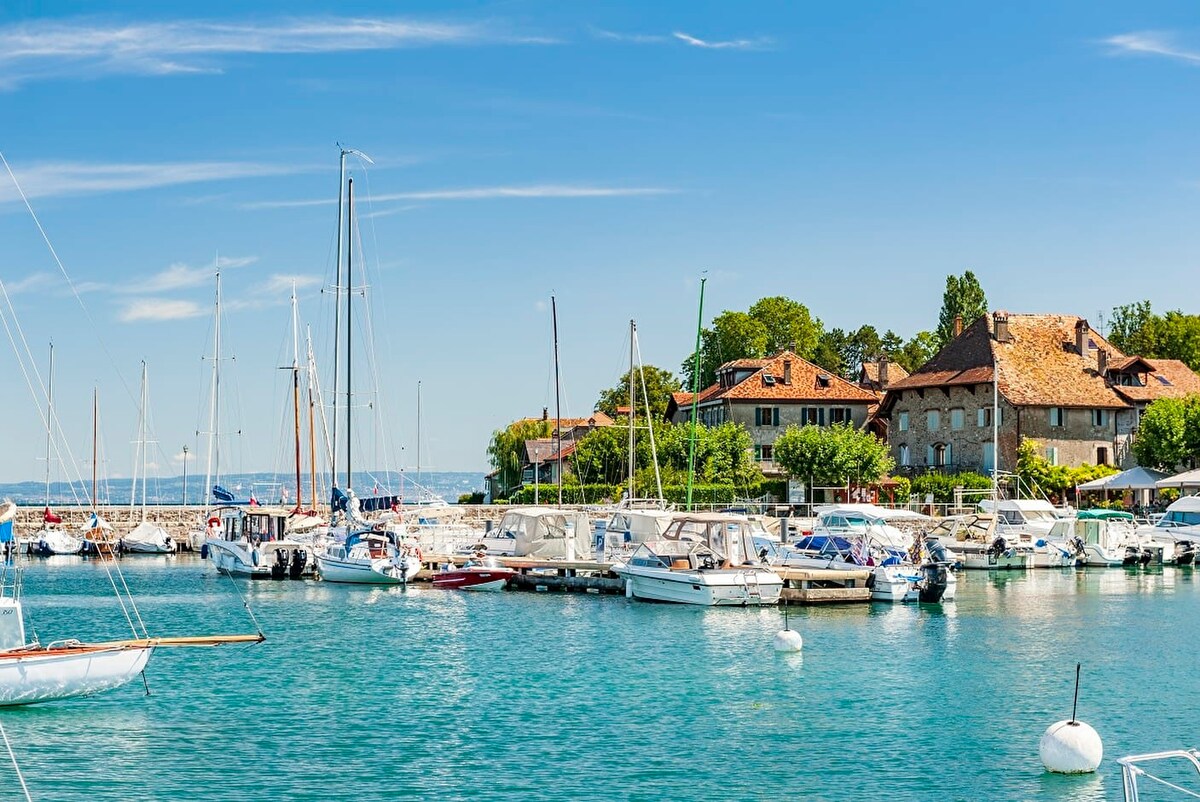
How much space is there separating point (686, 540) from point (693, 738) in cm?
2987

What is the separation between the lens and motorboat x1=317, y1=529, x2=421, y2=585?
66.4 meters

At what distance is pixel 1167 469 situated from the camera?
309 feet

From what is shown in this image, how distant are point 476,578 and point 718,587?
Result: 14.5 meters

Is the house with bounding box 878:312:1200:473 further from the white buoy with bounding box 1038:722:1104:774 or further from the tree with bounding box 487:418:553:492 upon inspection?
the white buoy with bounding box 1038:722:1104:774

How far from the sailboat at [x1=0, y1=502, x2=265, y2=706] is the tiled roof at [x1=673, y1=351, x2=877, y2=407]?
8214cm

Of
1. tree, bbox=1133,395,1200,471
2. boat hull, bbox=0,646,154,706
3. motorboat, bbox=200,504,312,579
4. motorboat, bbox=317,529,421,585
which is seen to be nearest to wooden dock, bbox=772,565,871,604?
motorboat, bbox=317,529,421,585

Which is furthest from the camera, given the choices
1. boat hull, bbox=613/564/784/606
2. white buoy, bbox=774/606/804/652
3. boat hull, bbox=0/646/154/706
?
boat hull, bbox=613/564/784/606

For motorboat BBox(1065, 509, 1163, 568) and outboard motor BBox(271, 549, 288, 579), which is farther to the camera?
motorboat BBox(1065, 509, 1163, 568)

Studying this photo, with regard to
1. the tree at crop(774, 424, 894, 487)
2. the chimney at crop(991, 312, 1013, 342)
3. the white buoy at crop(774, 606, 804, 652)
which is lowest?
the white buoy at crop(774, 606, 804, 652)

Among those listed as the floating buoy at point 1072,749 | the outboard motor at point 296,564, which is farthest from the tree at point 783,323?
the floating buoy at point 1072,749

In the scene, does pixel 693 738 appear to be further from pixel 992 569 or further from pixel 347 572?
pixel 992 569

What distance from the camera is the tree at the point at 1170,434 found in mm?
91438

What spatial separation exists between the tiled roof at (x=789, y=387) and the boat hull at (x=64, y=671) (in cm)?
8224

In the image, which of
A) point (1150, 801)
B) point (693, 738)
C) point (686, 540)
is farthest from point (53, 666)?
point (686, 540)
